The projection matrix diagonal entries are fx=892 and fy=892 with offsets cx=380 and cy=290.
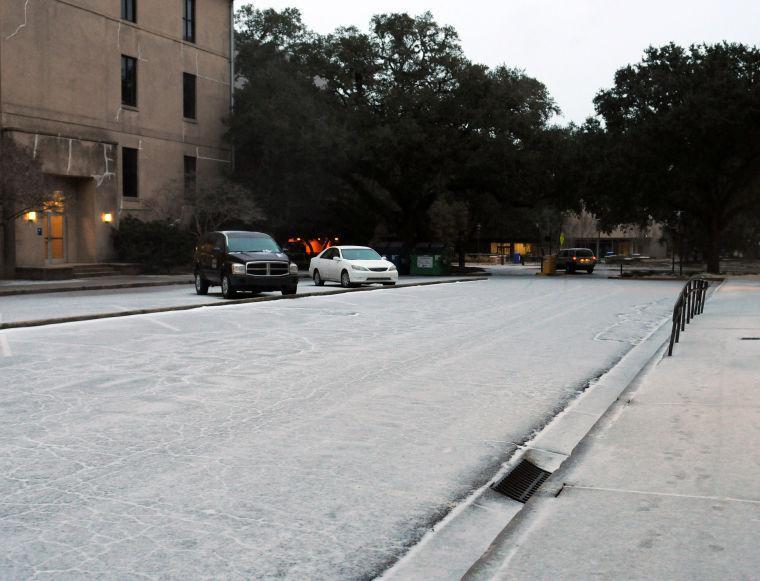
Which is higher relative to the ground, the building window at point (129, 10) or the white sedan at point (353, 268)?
the building window at point (129, 10)

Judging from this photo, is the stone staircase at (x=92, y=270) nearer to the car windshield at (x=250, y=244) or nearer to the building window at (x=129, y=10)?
the building window at (x=129, y=10)

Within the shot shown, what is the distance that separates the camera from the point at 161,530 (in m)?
4.68

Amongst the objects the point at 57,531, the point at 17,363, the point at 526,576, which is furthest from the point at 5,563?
the point at 17,363

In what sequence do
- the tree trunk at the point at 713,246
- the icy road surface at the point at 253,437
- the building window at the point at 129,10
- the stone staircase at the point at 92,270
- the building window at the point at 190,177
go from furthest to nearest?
the tree trunk at the point at 713,246
the building window at the point at 190,177
the building window at the point at 129,10
the stone staircase at the point at 92,270
the icy road surface at the point at 253,437

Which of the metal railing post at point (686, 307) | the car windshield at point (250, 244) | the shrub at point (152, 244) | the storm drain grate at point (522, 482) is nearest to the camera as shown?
the storm drain grate at point (522, 482)

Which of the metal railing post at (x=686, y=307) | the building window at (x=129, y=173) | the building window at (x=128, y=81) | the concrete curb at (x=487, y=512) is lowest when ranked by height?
the concrete curb at (x=487, y=512)

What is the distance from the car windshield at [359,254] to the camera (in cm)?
3189

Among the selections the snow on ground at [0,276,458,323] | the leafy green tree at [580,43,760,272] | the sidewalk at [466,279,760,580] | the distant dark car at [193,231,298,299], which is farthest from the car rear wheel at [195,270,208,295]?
the leafy green tree at [580,43,760,272]

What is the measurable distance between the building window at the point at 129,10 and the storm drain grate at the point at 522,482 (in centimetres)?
3722

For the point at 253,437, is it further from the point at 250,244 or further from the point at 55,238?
the point at 55,238

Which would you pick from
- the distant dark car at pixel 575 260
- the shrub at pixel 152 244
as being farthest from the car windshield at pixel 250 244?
the distant dark car at pixel 575 260

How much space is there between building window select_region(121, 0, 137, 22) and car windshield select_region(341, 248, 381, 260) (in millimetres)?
15878

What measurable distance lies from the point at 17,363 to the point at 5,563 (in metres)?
7.36

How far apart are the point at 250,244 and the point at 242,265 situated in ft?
5.35
